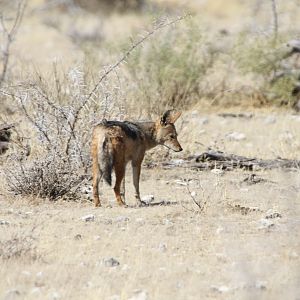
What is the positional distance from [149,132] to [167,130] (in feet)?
0.80

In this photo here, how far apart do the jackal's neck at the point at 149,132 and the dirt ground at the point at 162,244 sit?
2.03 feet

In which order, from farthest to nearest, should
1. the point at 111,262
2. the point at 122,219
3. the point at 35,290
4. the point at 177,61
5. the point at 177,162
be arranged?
the point at 177,61 < the point at 177,162 < the point at 122,219 < the point at 111,262 < the point at 35,290

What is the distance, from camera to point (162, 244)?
762cm

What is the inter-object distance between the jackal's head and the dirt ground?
61cm

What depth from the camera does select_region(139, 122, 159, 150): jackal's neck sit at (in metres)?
10.5

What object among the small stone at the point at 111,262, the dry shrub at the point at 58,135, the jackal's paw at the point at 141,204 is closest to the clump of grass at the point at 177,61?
the dry shrub at the point at 58,135

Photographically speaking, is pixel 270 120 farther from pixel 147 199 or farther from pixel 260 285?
pixel 260 285

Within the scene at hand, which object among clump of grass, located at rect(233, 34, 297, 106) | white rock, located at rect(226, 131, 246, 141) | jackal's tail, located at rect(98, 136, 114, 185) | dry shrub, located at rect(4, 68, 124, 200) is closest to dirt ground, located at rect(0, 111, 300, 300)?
dry shrub, located at rect(4, 68, 124, 200)

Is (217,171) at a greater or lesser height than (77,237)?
lesser

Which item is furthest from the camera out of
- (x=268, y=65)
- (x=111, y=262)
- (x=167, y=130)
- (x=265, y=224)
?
(x=268, y=65)

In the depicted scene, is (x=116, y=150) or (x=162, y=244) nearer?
(x=162, y=244)

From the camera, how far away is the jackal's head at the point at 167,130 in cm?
1066

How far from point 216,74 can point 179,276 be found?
13.8 metres

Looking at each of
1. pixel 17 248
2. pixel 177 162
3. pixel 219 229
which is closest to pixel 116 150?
pixel 219 229
